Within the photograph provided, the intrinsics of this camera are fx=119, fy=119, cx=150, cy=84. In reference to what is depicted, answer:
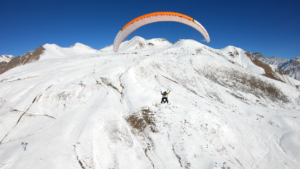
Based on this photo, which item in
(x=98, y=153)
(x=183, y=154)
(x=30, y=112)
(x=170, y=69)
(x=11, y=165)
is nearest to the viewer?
(x=11, y=165)

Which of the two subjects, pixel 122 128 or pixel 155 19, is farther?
pixel 155 19

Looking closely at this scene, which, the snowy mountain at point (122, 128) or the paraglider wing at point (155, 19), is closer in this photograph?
the snowy mountain at point (122, 128)

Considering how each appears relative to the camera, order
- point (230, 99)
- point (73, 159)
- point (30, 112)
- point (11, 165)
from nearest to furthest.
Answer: point (11, 165) → point (73, 159) → point (30, 112) → point (230, 99)

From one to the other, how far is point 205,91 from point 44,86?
26793mm

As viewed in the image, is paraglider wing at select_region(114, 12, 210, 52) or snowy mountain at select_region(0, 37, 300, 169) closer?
snowy mountain at select_region(0, 37, 300, 169)

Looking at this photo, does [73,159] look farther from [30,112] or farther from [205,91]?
[205,91]

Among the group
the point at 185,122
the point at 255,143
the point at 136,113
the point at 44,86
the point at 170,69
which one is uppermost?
the point at 170,69

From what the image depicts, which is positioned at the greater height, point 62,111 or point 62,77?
point 62,77

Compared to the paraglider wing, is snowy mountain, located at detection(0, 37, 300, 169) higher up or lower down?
lower down

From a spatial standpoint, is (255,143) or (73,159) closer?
(73,159)

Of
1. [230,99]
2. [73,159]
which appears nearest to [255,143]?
[230,99]

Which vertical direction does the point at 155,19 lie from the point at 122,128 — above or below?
above

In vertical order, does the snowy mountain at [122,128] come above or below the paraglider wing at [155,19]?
below

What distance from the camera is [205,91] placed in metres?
24.3
